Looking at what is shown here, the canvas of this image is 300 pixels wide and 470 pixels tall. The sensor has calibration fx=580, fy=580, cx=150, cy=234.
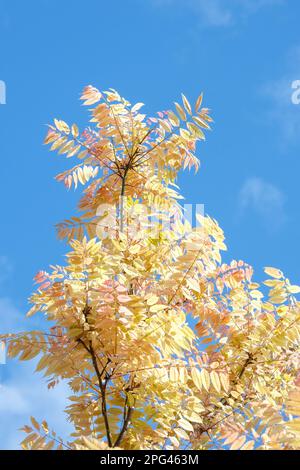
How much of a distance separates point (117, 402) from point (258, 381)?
4.02ft

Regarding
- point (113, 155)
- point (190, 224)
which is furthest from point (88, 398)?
point (113, 155)

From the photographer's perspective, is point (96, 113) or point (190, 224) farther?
point (96, 113)

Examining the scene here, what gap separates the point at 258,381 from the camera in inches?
197

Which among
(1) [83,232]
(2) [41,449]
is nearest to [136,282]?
(1) [83,232]

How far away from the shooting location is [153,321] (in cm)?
445

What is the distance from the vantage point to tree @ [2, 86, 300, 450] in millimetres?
4281

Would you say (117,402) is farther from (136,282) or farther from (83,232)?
(83,232)

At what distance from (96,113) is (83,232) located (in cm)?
129

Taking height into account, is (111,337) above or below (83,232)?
below

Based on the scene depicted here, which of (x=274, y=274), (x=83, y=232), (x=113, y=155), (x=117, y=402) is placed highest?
(x=113, y=155)

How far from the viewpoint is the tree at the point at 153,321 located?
4.28m

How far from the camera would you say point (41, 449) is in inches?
158
